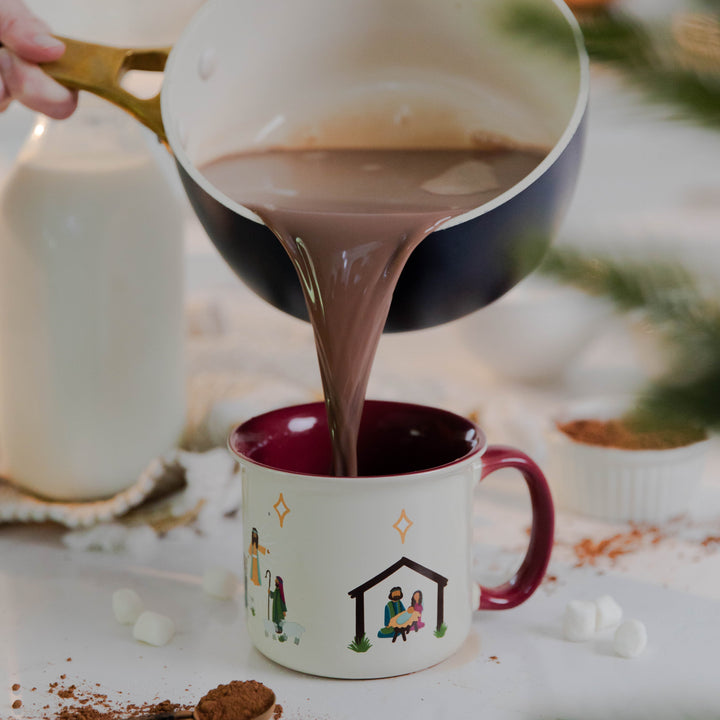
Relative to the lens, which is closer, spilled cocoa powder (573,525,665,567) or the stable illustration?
the stable illustration

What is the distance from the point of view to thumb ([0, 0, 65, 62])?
77 cm

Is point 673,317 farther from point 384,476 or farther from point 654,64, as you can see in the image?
point 384,476

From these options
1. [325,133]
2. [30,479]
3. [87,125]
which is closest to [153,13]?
[87,125]

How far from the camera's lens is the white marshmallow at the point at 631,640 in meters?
0.69

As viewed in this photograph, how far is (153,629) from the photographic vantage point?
0.70m

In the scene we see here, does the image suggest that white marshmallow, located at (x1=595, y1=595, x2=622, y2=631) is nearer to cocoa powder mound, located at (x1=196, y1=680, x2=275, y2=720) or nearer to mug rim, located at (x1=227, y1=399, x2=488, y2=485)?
mug rim, located at (x1=227, y1=399, x2=488, y2=485)

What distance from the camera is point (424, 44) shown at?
0.80 meters

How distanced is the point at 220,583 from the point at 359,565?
0.64 feet

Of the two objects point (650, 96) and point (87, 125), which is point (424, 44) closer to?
point (87, 125)

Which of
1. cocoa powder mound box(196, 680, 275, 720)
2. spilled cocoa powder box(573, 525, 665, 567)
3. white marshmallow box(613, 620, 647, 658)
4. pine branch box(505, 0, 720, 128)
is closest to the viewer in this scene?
pine branch box(505, 0, 720, 128)

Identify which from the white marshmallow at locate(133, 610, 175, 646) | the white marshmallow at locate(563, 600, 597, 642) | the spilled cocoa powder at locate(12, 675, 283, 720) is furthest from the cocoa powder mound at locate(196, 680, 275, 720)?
the white marshmallow at locate(563, 600, 597, 642)

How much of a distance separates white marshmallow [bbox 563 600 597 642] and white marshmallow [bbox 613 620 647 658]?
0.02 m

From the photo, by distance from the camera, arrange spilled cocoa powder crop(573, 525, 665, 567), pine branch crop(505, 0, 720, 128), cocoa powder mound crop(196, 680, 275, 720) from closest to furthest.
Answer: pine branch crop(505, 0, 720, 128), cocoa powder mound crop(196, 680, 275, 720), spilled cocoa powder crop(573, 525, 665, 567)

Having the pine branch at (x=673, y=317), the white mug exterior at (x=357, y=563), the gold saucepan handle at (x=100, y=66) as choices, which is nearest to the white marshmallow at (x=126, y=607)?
the white mug exterior at (x=357, y=563)
